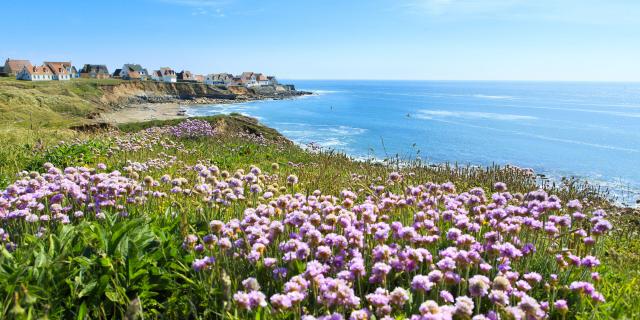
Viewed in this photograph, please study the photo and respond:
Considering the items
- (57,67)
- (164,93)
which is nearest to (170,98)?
(164,93)

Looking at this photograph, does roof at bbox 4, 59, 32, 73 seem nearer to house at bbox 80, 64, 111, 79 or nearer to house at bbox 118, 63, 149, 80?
house at bbox 80, 64, 111, 79

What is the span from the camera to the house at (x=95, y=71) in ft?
504

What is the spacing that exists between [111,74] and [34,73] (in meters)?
47.0

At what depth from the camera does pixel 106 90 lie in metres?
95.6

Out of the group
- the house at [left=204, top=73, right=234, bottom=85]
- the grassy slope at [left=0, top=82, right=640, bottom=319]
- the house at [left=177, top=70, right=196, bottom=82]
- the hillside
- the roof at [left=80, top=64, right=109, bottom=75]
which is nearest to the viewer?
the grassy slope at [left=0, top=82, right=640, bottom=319]

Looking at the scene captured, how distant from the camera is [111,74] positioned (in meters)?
164

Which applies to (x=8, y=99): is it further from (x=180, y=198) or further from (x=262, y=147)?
(x=180, y=198)

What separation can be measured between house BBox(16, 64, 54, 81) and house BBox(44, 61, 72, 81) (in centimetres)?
213

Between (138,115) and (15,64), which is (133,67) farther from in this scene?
(138,115)

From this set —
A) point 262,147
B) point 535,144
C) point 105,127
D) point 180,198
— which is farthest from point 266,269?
point 535,144

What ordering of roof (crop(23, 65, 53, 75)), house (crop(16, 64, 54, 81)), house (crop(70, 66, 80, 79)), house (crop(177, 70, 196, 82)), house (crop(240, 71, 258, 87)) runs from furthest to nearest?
house (crop(240, 71, 258, 87)) → house (crop(177, 70, 196, 82)) → house (crop(70, 66, 80, 79)) → roof (crop(23, 65, 53, 75)) → house (crop(16, 64, 54, 81))

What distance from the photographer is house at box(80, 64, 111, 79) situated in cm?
15362

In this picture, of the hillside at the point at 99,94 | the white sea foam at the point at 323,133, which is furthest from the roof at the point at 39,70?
the white sea foam at the point at 323,133

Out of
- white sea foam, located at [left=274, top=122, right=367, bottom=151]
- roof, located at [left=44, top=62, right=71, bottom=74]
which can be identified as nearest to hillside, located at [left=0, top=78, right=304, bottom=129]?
white sea foam, located at [left=274, top=122, right=367, bottom=151]
